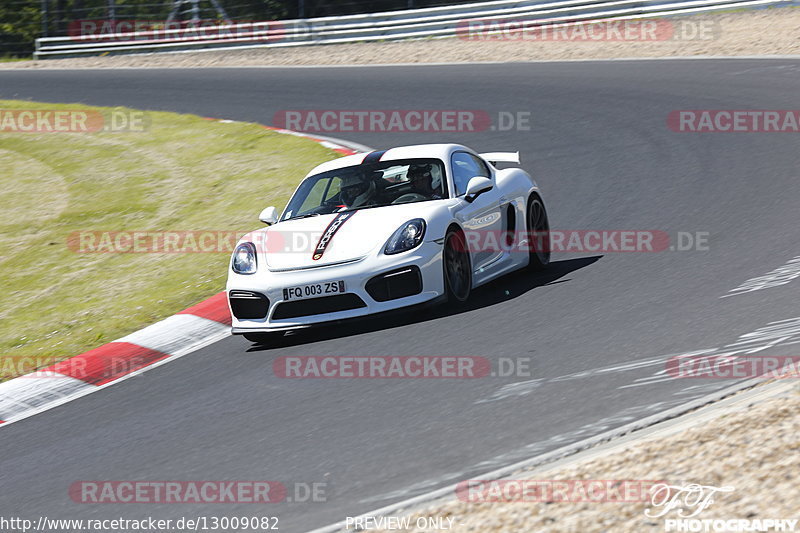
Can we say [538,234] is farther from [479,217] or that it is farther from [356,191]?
[356,191]

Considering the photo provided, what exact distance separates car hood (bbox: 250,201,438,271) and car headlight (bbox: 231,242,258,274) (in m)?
0.07

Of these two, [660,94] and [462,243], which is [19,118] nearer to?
[660,94]

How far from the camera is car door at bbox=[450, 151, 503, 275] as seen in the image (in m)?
8.37

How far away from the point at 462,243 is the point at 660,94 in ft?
28.1

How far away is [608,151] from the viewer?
1284 cm

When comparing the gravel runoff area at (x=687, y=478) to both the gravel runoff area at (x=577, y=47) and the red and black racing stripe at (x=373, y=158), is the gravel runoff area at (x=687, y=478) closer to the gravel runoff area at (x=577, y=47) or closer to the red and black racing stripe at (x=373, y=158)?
the red and black racing stripe at (x=373, y=158)

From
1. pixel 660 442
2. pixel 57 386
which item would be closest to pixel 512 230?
pixel 57 386

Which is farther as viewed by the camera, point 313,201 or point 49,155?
point 49,155

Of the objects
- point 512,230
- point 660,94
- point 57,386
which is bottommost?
point 57,386
